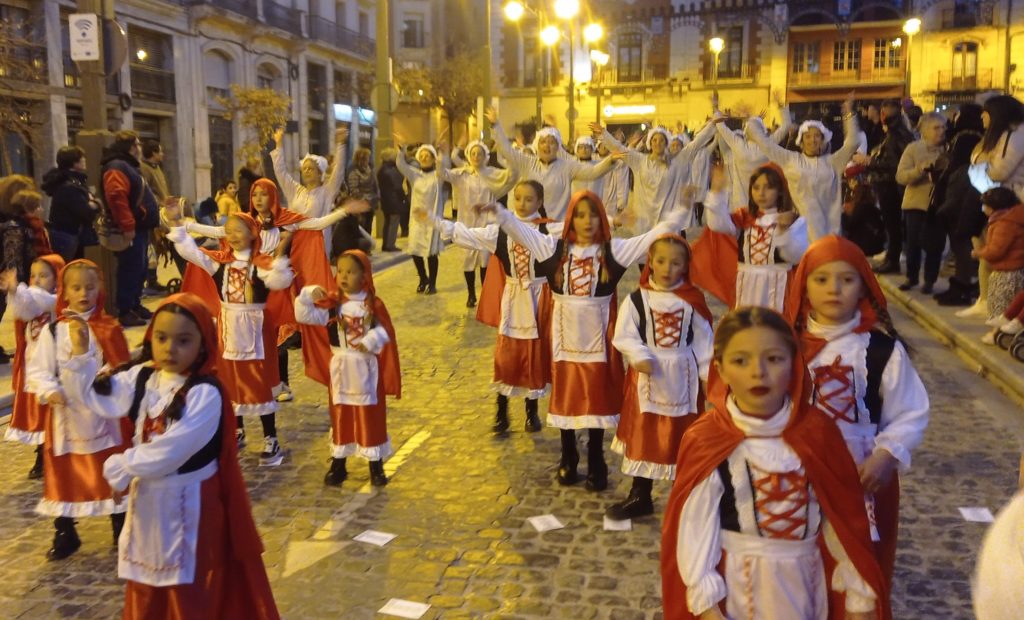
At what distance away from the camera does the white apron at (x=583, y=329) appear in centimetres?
570

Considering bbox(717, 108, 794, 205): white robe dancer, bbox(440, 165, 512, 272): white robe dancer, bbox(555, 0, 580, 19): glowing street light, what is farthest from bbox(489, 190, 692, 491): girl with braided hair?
bbox(555, 0, 580, 19): glowing street light

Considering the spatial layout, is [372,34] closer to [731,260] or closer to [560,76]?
[560,76]

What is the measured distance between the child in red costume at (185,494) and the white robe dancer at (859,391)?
7.16ft

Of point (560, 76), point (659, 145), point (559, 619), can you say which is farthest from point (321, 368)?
point (560, 76)

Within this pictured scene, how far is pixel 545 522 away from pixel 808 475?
105 inches

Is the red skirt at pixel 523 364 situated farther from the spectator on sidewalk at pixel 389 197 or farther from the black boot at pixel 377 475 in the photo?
the spectator on sidewalk at pixel 389 197

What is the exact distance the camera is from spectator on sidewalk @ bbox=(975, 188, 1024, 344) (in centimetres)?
886

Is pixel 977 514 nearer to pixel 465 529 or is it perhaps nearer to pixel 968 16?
pixel 465 529

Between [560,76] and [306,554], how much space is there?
47.7 m

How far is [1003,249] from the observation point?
29.1 feet

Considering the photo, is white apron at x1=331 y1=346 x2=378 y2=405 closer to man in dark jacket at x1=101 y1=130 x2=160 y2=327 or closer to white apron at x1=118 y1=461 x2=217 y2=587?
white apron at x1=118 y1=461 x2=217 y2=587

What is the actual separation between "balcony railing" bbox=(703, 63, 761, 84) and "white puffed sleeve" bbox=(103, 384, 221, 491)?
47.1m

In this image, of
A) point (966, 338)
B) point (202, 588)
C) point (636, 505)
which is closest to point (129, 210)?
point (636, 505)

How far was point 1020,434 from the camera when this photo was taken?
6762 mm
